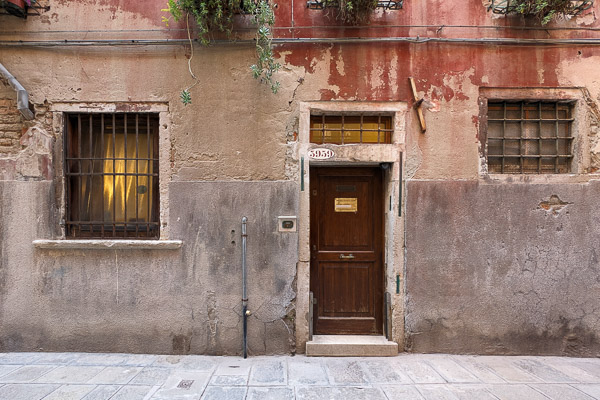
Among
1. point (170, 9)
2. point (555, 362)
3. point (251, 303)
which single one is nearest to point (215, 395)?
point (251, 303)

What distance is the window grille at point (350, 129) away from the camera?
4363 mm

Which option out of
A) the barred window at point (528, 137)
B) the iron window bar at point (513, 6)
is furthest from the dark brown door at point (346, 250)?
the iron window bar at point (513, 6)

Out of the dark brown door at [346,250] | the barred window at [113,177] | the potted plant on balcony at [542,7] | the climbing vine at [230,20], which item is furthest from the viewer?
the dark brown door at [346,250]

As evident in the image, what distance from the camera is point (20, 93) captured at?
13.2 ft

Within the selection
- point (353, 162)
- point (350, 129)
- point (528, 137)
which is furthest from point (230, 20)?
point (528, 137)

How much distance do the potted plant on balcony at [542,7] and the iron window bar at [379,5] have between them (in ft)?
3.93

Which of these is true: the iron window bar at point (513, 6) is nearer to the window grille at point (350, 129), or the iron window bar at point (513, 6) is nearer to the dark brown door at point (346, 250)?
the window grille at point (350, 129)

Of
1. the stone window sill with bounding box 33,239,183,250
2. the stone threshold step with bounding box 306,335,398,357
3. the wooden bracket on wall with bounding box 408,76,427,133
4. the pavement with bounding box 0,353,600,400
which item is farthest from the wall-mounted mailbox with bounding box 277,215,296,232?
the wooden bracket on wall with bounding box 408,76,427,133

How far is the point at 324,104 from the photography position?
4.22 meters

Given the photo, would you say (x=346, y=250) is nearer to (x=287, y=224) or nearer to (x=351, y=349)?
(x=287, y=224)

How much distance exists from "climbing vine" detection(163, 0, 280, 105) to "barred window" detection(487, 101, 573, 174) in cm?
305

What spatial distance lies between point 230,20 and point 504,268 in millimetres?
4738

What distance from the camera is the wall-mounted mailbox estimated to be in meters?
4.14

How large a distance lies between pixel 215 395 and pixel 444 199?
11.5 ft
